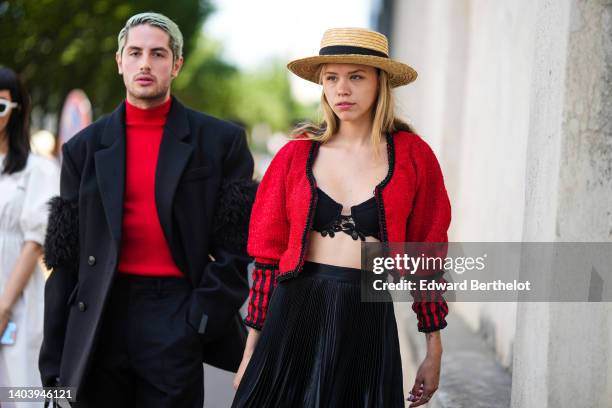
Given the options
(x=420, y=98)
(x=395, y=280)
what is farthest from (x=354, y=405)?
(x=420, y=98)

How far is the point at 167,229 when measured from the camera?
377cm

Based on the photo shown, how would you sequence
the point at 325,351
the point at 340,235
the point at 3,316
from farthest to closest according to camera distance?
the point at 3,316, the point at 340,235, the point at 325,351

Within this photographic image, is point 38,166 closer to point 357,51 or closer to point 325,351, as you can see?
point 357,51

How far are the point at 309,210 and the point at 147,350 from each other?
110 centimetres

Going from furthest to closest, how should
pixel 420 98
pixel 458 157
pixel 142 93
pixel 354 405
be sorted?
pixel 420 98, pixel 458 157, pixel 142 93, pixel 354 405

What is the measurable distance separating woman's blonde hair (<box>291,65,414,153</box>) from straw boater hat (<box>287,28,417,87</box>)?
0.07 metres

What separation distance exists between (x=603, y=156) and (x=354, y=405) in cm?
124

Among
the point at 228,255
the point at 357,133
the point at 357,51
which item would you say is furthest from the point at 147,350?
the point at 357,51

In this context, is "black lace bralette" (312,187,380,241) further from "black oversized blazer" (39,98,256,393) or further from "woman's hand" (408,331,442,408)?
"black oversized blazer" (39,98,256,393)

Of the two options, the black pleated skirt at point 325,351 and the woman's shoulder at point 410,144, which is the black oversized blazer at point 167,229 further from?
the woman's shoulder at point 410,144

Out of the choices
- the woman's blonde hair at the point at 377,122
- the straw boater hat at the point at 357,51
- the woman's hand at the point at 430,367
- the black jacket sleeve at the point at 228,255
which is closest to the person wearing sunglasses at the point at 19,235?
the black jacket sleeve at the point at 228,255

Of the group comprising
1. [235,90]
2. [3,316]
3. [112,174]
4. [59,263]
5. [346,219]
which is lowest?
[3,316]

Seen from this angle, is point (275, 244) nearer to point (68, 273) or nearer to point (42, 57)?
point (68, 273)

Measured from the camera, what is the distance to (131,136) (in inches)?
157
